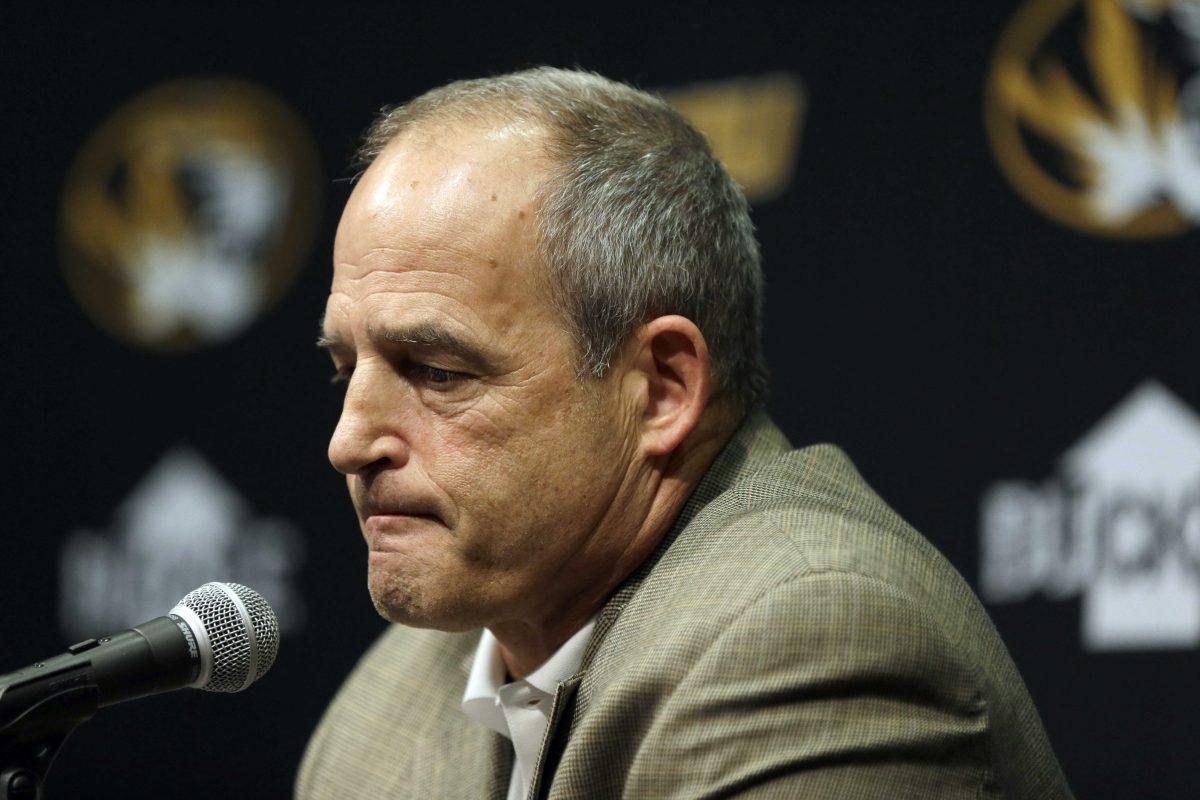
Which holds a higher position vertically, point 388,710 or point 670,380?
point 670,380

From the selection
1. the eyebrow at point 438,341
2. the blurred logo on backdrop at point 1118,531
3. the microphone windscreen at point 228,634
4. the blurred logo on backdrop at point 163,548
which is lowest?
the blurred logo on backdrop at point 163,548

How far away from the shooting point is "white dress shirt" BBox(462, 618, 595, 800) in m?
1.77

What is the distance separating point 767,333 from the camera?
2.81 m

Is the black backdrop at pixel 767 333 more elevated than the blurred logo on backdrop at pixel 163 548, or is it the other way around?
the black backdrop at pixel 767 333

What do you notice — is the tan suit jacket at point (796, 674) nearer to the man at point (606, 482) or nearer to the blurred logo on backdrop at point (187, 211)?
the man at point (606, 482)

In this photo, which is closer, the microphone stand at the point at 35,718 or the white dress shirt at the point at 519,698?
the microphone stand at the point at 35,718

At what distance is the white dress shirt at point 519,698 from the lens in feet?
5.81

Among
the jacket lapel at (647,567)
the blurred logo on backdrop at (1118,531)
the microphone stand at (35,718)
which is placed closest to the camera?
the microphone stand at (35,718)

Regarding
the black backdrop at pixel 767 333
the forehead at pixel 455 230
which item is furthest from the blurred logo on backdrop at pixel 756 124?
the forehead at pixel 455 230

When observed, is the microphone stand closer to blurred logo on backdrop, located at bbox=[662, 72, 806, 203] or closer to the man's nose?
the man's nose

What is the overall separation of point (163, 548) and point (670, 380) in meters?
2.00

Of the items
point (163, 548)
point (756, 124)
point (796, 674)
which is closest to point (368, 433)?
point (796, 674)

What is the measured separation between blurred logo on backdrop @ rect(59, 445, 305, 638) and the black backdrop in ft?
0.15

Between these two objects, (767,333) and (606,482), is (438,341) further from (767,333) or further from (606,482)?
(767,333)
